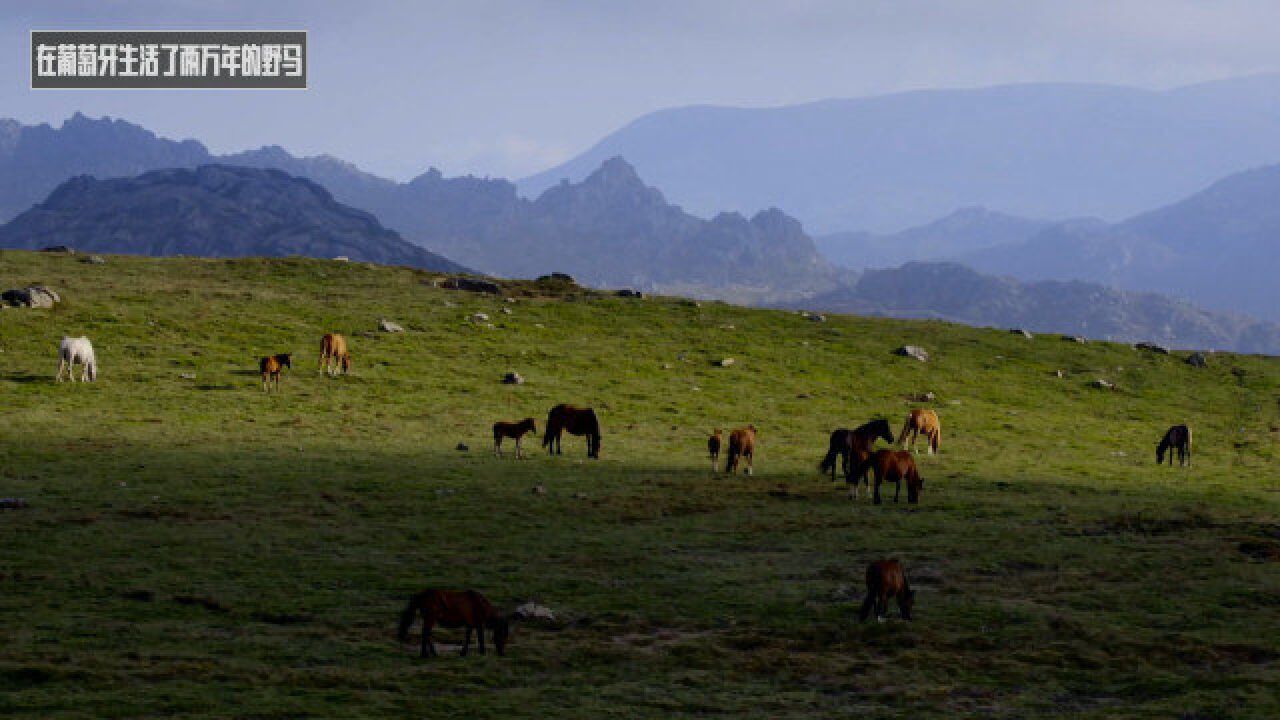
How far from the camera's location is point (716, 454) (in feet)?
133

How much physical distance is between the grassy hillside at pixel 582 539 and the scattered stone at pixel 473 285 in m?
16.3

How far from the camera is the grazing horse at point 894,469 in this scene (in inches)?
1344

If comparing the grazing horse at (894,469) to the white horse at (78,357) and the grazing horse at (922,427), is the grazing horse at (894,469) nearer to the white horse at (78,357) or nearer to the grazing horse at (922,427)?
the grazing horse at (922,427)

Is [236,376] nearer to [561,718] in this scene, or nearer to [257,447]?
[257,447]

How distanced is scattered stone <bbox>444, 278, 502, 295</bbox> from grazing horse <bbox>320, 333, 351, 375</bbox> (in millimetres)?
28114

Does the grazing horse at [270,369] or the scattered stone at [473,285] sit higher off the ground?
the scattered stone at [473,285]

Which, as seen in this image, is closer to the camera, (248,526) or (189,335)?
(248,526)

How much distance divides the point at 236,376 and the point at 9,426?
13.0 meters

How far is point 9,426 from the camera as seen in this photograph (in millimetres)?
39969

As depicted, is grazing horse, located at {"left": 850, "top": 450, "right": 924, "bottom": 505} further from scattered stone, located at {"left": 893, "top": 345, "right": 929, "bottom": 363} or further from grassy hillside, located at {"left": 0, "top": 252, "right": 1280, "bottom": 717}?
scattered stone, located at {"left": 893, "top": 345, "right": 929, "bottom": 363}

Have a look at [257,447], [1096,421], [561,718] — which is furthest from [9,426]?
[1096,421]

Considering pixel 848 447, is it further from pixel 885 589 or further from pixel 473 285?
pixel 473 285

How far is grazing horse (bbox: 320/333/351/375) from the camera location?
179ft

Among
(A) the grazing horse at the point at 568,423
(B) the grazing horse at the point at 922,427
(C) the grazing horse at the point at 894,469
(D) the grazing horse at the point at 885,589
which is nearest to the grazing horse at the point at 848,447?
(C) the grazing horse at the point at 894,469
